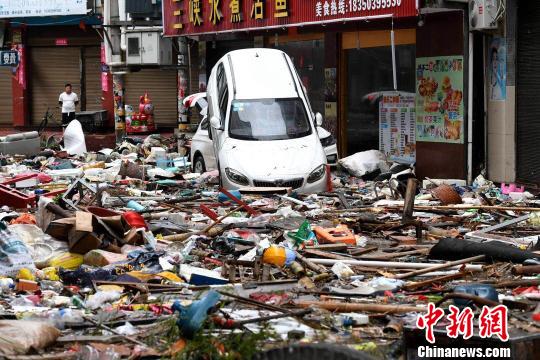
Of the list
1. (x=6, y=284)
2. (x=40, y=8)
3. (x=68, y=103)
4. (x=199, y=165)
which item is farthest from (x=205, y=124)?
(x=40, y=8)

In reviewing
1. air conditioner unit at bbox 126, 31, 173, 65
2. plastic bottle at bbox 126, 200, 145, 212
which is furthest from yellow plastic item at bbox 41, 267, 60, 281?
air conditioner unit at bbox 126, 31, 173, 65

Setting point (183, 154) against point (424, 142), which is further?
point (183, 154)

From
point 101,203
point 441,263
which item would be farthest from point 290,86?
point 441,263

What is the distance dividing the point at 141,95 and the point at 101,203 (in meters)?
22.6

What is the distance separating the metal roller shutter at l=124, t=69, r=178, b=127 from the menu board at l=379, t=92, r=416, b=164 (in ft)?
48.9

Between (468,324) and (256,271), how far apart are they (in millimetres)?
3688

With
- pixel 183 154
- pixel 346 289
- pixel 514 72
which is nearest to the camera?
pixel 346 289

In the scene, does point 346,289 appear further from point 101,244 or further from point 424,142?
point 424,142

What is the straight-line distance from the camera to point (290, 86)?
19.4 m

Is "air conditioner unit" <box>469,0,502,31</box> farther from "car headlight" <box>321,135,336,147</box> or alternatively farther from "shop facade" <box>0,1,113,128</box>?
"shop facade" <box>0,1,113,128</box>

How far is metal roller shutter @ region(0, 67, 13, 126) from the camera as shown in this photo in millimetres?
40094

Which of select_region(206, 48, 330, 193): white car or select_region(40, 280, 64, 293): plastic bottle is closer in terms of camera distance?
select_region(40, 280, 64, 293): plastic bottle

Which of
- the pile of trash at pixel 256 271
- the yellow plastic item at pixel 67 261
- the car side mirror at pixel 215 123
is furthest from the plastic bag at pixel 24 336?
the car side mirror at pixel 215 123

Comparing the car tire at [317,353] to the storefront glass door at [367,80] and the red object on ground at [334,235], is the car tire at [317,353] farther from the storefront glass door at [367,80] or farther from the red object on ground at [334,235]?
the storefront glass door at [367,80]
